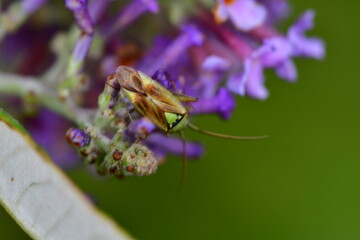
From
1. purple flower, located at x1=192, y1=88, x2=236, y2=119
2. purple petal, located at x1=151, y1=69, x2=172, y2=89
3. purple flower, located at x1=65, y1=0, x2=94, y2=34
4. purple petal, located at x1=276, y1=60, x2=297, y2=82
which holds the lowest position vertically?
purple petal, located at x1=276, y1=60, x2=297, y2=82

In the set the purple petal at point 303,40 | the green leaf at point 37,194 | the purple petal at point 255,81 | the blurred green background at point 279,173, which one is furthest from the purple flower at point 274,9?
the green leaf at point 37,194

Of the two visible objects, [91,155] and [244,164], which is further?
[244,164]

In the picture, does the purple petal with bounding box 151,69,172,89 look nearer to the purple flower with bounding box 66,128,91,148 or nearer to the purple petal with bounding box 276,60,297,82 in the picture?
the purple flower with bounding box 66,128,91,148

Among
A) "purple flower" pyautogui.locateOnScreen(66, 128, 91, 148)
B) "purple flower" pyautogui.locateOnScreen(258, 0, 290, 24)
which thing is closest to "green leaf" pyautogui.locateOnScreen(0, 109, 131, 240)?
"purple flower" pyautogui.locateOnScreen(66, 128, 91, 148)

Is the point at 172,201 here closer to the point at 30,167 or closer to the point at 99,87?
the point at 99,87

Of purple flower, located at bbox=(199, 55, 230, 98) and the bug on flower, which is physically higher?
the bug on flower

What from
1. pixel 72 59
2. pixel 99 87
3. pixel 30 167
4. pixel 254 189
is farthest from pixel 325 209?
pixel 30 167
